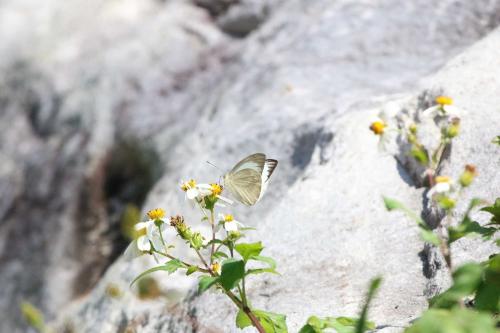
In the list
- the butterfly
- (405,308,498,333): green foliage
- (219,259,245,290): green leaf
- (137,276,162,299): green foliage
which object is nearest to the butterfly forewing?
the butterfly

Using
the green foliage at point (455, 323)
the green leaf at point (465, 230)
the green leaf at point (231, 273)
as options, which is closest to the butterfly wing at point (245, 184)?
the green leaf at point (231, 273)

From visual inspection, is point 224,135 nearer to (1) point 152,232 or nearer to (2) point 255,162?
(2) point 255,162

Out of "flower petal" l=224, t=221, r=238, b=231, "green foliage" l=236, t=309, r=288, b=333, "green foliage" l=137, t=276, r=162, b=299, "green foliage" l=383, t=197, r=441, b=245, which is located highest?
"green foliage" l=383, t=197, r=441, b=245

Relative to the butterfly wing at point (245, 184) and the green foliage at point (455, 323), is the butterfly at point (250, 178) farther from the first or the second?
the green foliage at point (455, 323)

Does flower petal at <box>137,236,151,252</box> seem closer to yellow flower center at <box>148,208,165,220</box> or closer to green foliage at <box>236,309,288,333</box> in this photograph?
yellow flower center at <box>148,208,165,220</box>

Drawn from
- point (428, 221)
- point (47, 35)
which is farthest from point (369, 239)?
point (47, 35)
